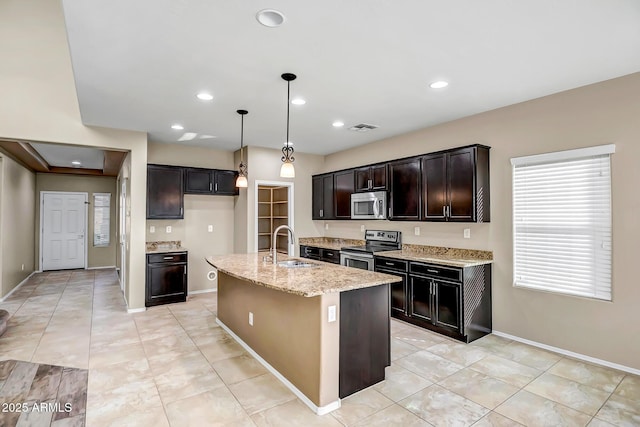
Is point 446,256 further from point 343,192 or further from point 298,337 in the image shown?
point 298,337

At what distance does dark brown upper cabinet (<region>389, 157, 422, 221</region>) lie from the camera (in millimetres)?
4582

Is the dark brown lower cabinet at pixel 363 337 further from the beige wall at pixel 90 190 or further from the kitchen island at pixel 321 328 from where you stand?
the beige wall at pixel 90 190

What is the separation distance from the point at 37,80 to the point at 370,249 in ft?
16.4

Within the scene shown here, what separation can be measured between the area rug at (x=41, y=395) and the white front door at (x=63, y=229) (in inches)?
264

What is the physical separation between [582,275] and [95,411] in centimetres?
442

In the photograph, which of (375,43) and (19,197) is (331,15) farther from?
(19,197)

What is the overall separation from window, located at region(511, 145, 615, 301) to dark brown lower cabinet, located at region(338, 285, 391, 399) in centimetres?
196

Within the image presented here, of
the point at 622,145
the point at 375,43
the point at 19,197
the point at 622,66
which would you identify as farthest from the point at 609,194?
the point at 19,197

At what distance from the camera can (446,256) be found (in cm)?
438

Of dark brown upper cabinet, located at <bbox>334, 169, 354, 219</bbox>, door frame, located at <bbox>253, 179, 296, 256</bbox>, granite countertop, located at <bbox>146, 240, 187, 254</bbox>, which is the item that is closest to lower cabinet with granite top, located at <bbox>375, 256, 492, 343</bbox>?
dark brown upper cabinet, located at <bbox>334, 169, 354, 219</bbox>

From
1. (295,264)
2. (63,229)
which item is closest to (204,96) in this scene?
(295,264)

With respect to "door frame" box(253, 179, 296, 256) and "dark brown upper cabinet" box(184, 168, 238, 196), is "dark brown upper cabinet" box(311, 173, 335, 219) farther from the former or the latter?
"dark brown upper cabinet" box(184, 168, 238, 196)

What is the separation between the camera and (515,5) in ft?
6.68

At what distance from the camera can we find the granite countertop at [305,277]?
2.35 m
